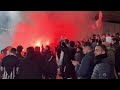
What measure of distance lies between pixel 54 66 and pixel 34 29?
24.9 inches

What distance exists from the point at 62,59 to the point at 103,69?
2.04 feet

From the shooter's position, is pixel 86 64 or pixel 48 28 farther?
pixel 48 28

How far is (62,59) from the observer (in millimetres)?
3703

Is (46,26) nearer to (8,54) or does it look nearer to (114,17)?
(8,54)

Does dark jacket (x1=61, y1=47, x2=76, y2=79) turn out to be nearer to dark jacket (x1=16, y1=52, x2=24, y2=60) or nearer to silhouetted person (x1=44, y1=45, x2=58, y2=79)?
silhouetted person (x1=44, y1=45, x2=58, y2=79)

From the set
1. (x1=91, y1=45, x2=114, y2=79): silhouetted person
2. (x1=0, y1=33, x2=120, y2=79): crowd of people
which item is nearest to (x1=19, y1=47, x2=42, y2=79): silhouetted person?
(x1=0, y1=33, x2=120, y2=79): crowd of people

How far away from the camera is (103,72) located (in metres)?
3.55

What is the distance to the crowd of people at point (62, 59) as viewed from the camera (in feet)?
11.9

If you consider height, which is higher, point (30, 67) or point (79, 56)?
point (79, 56)

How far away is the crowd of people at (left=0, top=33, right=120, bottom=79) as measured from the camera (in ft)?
11.9

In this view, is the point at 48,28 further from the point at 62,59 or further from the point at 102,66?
the point at 102,66

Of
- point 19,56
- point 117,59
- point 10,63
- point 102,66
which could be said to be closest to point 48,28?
point 19,56

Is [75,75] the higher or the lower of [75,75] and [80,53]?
the lower
